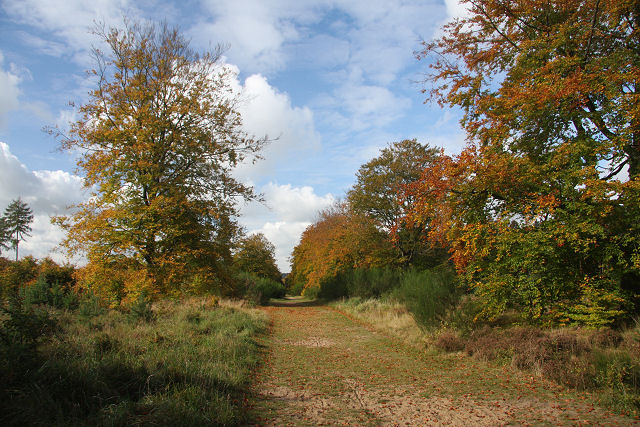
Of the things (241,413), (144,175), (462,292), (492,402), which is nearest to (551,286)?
(462,292)

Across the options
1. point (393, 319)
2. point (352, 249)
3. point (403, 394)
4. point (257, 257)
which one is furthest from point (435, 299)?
point (257, 257)

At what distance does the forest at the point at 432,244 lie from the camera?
5113mm

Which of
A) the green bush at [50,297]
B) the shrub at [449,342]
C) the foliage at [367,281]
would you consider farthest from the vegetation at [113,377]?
the foliage at [367,281]

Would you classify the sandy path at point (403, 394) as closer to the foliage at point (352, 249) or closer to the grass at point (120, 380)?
the grass at point (120, 380)

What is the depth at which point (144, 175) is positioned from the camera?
14586 millimetres

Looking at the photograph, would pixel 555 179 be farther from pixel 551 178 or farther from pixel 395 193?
pixel 395 193

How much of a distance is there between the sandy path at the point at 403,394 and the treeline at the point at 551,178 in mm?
2457

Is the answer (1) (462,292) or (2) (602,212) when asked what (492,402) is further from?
(1) (462,292)

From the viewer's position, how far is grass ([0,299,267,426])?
380cm

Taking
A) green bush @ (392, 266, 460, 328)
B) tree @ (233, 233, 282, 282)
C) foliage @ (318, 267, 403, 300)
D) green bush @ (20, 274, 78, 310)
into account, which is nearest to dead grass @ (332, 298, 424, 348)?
green bush @ (392, 266, 460, 328)

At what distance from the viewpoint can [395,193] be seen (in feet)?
77.0

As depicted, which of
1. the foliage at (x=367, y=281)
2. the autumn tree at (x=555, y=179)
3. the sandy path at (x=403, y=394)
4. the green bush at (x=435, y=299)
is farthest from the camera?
the foliage at (x=367, y=281)

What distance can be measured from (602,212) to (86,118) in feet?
59.9

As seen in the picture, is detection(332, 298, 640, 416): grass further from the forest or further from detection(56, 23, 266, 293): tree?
detection(56, 23, 266, 293): tree
